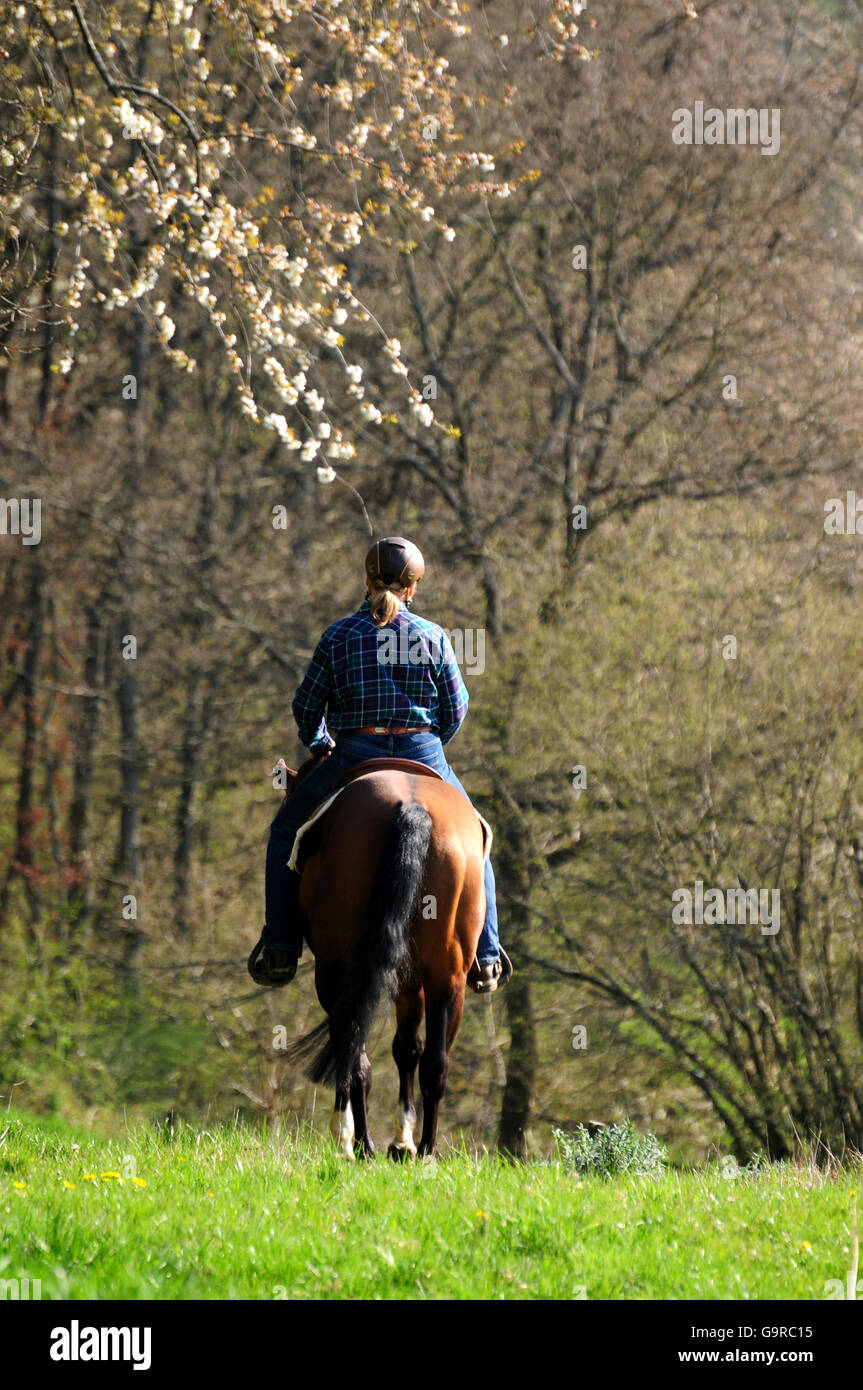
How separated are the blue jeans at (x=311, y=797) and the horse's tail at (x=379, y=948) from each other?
0.56 meters

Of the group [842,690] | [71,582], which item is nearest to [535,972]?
[842,690]

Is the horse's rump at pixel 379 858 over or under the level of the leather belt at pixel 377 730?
under

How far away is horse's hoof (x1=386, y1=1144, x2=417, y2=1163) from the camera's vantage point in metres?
5.32

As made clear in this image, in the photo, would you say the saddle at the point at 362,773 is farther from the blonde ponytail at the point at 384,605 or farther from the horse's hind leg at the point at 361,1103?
the horse's hind leg at the point at 361,1103

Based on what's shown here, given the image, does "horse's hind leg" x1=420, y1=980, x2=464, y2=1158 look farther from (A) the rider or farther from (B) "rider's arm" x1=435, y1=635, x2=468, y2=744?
(B) "rider's arm" x1=435, y1=635, x2=468, y2=744

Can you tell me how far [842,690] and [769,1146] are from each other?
3627mm

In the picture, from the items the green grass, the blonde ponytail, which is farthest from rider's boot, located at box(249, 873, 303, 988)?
the blonde ponytail

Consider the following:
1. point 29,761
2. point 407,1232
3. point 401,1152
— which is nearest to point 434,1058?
point 401,1152

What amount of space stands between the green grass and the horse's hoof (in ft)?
0.92

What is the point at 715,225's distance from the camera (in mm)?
15742

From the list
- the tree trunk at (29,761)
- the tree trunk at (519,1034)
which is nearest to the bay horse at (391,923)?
the tree trunk at (519,1034)

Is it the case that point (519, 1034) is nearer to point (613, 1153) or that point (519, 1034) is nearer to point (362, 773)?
point (613, 1153)

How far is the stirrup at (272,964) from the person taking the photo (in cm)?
602
